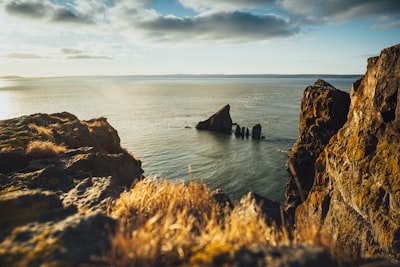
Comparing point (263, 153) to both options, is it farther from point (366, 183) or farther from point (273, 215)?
point (273, 215)

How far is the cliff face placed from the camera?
29.8ft

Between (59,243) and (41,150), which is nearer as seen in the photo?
(59,243)

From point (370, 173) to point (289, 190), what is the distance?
35.8 feet

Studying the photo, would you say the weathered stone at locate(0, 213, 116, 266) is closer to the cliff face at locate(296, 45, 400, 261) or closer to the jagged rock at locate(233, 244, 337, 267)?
the jagged rock at locate(233, 244, 337, 267)

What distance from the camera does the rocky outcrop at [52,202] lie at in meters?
3.64

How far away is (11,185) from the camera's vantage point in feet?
24.9

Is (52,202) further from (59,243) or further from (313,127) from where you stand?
(313,127)

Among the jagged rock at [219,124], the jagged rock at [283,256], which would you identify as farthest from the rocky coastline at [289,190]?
the jagged rock at [219,124]

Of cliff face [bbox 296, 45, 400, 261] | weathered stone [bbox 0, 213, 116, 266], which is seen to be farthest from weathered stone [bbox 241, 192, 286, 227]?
weathered stone [bbox 0, 213, 116, 266]

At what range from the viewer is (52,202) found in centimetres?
548

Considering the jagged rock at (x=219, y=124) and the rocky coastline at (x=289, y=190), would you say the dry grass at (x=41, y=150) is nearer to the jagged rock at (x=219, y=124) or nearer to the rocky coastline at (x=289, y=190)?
the rocky coastline at (x=289, y=190)

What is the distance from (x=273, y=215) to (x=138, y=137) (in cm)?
5461

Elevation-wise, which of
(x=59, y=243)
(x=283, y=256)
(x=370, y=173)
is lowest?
(x=370, y=173)

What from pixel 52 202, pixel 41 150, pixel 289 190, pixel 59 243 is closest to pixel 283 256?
pixel 59 243
